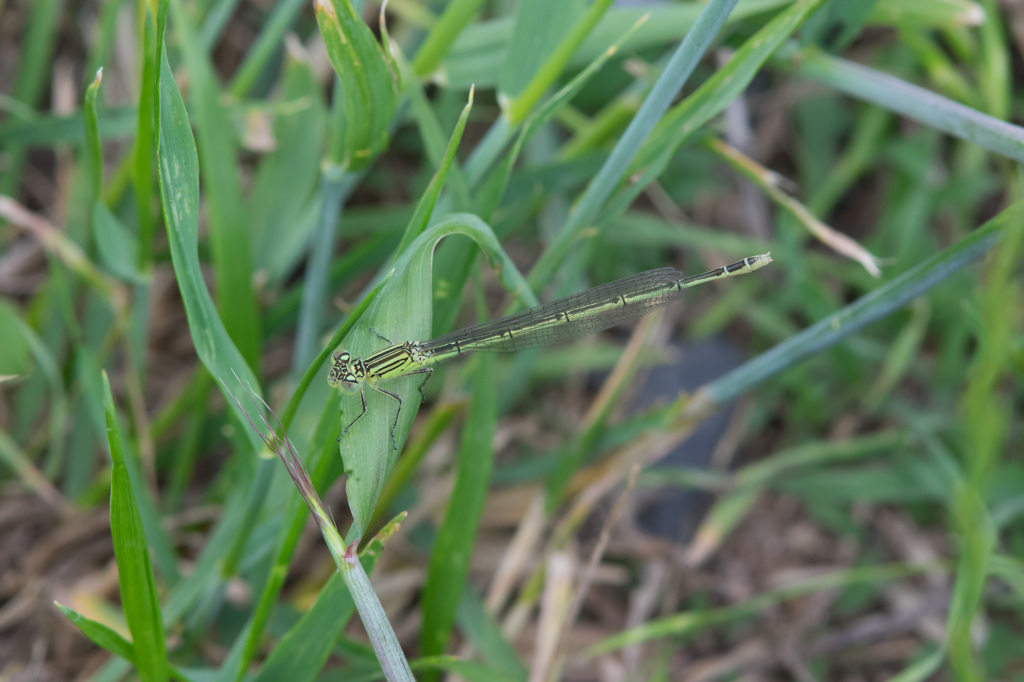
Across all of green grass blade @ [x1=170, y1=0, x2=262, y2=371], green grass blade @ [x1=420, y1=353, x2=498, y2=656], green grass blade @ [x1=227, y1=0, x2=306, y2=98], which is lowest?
green grass blade @ [x1=420, y1=353, x2=498, y2=656]

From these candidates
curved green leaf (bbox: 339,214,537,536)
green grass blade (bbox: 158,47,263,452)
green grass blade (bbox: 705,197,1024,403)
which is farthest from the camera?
green grass blade (bbox: 705,197,1024,403)

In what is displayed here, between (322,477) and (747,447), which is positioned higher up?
(322,477)

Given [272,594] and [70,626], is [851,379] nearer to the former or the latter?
[272,594]

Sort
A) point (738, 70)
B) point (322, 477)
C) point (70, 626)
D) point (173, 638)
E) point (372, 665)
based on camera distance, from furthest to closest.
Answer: point (70, 626), point (173, 638), point (372, 665), point (738, 70), point (322, 477)

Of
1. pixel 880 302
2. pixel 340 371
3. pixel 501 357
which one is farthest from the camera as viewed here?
pixel 501 357

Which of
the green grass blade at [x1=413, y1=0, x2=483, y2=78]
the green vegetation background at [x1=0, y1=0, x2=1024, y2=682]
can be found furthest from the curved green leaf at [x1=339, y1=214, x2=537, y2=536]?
the green grass blade at [x1=413, y1=0, x2=483, y2=78]

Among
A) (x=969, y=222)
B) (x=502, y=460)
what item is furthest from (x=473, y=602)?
(x=969, y=222)

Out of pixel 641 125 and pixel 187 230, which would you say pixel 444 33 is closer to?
pixel 641 125

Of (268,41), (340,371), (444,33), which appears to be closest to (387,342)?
(340,371)

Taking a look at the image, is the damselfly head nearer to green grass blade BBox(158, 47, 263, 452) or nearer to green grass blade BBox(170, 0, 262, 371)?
green grass blade BBox(158, 47, 263, 452)

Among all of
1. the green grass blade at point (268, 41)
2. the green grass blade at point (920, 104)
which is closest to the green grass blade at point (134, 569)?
the green grass blade at point (268, 41)

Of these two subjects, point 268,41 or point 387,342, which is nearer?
point 387,342
